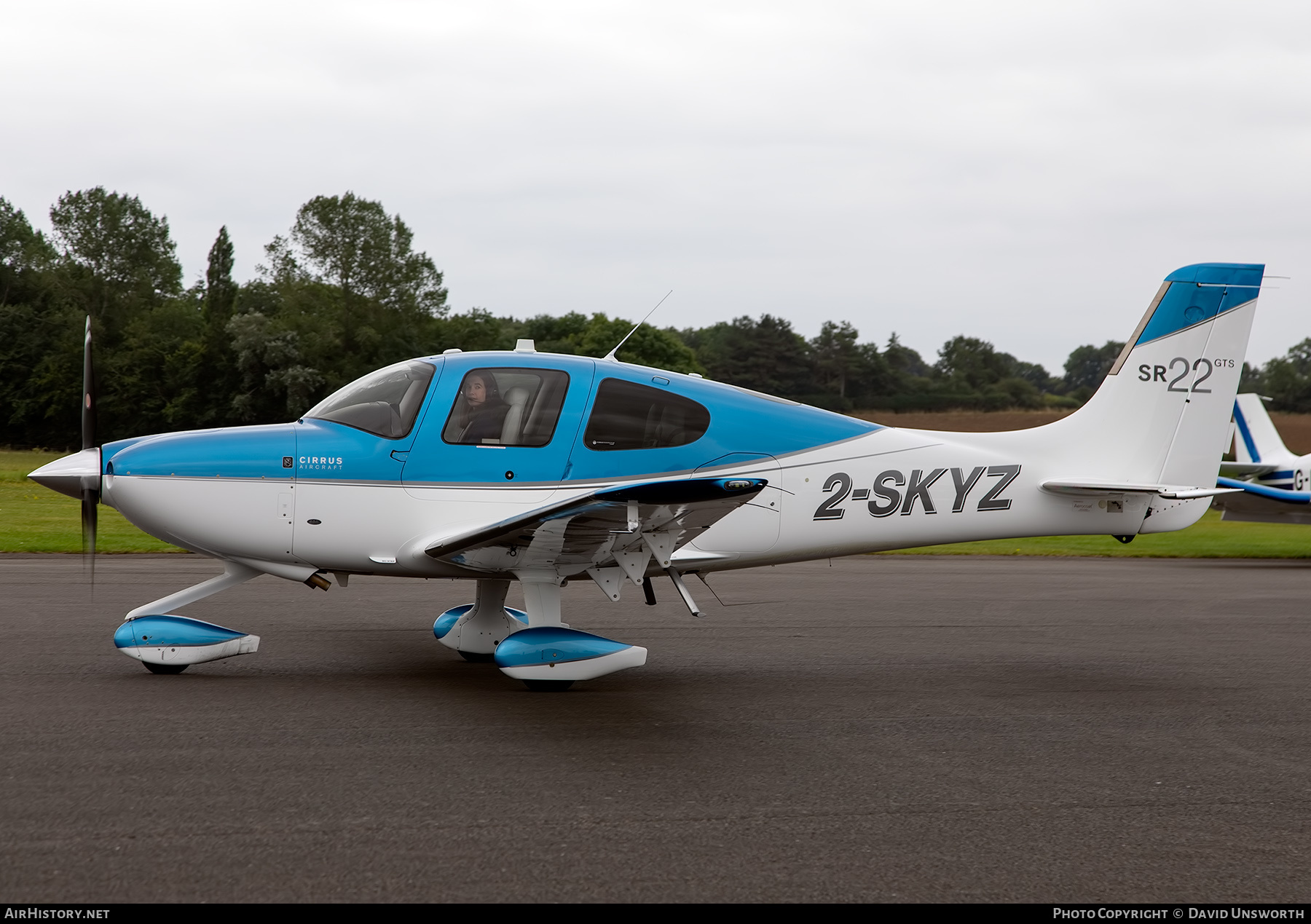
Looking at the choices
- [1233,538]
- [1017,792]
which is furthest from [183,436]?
[1233,538]

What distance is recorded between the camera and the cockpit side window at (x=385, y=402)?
7211mm

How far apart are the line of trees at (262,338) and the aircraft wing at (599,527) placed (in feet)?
126


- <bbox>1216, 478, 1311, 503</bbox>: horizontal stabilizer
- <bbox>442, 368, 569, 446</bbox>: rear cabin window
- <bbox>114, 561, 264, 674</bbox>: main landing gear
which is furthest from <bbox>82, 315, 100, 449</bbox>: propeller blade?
<bbox>1216, 478, 1311, 503</bbox>: horizontal stabilizer

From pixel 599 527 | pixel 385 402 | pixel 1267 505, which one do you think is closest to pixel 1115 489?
pixel 599 527

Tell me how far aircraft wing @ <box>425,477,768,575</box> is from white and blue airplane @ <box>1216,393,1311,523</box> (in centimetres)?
1545

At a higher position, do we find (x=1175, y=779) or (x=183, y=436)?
(x=183, y=436)

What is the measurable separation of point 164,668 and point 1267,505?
18783 millimetres

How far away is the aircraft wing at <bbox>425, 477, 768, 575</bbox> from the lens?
18.4 feet

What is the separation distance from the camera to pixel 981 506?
26.2 ft

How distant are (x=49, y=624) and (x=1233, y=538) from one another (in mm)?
24072

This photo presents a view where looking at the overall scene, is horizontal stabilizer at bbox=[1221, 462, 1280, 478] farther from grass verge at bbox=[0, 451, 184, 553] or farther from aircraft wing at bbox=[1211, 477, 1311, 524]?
grass verge at bbox=[0, 451, 184, 553]

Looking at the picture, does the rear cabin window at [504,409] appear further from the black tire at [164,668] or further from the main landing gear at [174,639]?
the black tire at [164,668]

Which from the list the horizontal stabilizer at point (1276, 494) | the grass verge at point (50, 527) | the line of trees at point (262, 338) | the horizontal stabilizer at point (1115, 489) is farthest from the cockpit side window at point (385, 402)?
the line of trees at point (262, 338)
